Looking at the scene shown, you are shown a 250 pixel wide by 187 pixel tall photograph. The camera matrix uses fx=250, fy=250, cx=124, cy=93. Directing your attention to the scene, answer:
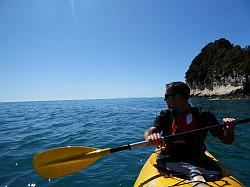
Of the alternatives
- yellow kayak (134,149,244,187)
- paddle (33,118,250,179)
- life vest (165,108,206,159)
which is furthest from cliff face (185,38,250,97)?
paddle (33,118,250,179)

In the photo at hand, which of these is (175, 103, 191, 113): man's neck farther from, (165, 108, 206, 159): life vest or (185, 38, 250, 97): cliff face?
(185, 38, 250, 97): cliff face

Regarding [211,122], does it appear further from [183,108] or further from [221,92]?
[221,92]

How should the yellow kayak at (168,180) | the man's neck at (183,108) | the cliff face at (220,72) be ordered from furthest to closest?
the cliff face at (220,72), the man's neck at (183,108), the yellow kayak at (168,180)

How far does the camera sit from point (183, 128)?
4.18 metres

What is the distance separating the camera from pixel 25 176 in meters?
6.31

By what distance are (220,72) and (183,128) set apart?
56575 millimetres

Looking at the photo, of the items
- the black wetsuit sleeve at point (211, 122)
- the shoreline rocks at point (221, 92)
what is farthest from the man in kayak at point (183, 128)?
the shoreline rocks at point (221, 92)

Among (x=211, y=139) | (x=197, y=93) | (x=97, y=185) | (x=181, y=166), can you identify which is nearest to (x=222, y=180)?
(x=181, y=166)

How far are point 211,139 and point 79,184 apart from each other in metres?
6.41

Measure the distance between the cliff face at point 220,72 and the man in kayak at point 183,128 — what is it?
46670mm

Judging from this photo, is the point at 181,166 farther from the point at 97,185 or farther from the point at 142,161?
the point at 142,161

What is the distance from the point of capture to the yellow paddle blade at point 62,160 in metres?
4.73

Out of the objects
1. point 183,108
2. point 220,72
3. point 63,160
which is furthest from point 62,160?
point 220,72

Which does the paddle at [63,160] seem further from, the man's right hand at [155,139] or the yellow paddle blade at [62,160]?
the man's right hand at [155,139]
